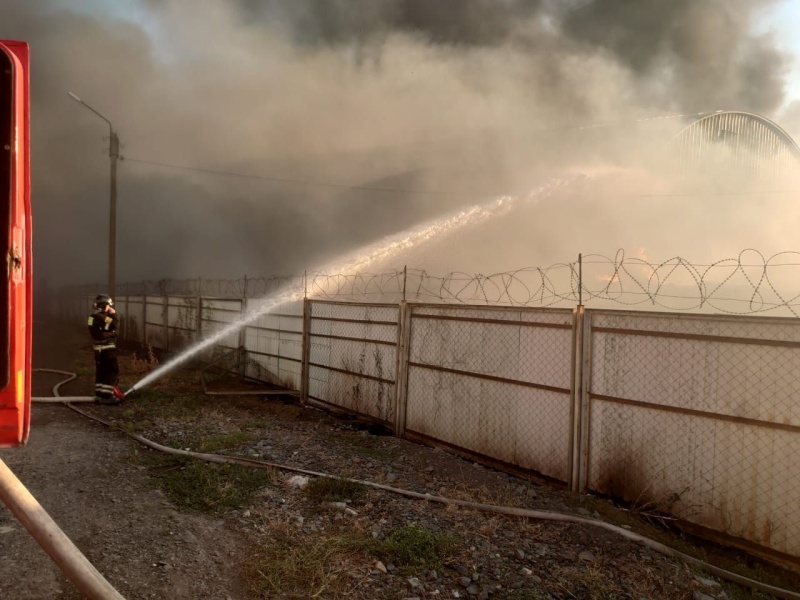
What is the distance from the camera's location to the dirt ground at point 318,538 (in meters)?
3.30

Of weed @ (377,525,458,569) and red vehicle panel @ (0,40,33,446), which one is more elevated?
red vehicle panel @ (0,40,33,446)

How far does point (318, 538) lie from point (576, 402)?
8.26 feet

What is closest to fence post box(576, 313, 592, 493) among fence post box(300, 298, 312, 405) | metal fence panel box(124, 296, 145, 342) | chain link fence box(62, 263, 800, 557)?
chain link fence box(62, 263, 800, 557)

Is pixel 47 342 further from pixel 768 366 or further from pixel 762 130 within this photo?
pixel 762 130

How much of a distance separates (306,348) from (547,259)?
43.3 feet

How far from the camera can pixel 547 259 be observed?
20234 mm

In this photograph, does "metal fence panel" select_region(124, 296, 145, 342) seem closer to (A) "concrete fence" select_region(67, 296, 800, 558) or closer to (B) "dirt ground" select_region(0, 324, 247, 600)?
(B) "dirt ground" select_region(0, 324, 247, 600)

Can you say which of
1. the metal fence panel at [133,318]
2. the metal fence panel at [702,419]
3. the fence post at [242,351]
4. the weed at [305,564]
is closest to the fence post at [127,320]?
the metal fence panel at [133,318]

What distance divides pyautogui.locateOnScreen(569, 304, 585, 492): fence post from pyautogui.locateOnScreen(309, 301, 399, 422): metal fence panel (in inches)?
107

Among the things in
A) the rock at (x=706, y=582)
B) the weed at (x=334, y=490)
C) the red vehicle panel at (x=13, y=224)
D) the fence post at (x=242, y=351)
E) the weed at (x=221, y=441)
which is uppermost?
the red vehicle panel at (x=13, y=224)

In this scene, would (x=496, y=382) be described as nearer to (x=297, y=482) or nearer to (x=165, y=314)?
(x=297, y=482)

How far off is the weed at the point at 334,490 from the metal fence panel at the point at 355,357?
2.42 m

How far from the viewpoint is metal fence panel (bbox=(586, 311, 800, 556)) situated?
382 cm

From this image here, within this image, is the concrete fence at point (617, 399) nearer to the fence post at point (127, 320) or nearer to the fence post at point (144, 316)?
the fence post at point (144, 316)
